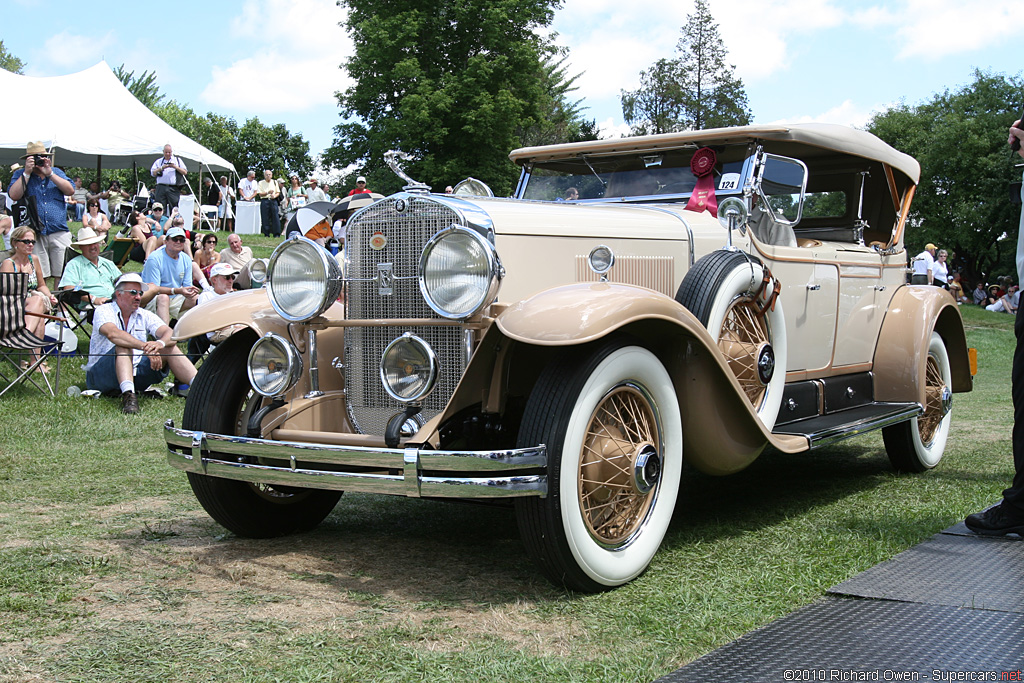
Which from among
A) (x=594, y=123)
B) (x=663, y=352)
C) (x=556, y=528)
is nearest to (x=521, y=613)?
(x=556, y=528)

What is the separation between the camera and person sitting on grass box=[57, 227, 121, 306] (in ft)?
29.8

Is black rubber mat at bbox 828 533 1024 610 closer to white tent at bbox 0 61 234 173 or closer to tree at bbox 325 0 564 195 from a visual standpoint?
white tent at bbox 0 61 234 173

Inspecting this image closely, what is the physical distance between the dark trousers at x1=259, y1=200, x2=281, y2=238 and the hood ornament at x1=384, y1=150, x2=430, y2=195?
644 inches

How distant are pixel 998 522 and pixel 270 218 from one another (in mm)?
18283

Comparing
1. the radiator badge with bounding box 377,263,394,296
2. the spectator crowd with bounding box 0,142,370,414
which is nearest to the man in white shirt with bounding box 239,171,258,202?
the spectator crowd with bounding box 0,142,370,414

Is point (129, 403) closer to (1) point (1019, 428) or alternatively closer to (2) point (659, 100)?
(1) point (1019, 428)

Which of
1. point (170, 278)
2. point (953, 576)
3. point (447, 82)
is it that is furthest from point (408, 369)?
point (447, 82)

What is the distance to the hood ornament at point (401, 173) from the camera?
3.79m

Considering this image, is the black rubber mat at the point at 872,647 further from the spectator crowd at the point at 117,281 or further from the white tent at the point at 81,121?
the white tent at the point at 81,121

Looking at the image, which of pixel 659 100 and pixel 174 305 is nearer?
pixel 174 305

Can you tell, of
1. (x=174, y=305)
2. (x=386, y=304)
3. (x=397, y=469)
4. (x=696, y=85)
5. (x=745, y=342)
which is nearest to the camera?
(x=397, y=469)

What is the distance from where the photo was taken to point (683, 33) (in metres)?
44.2

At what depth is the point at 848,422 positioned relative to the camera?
471 centimetres

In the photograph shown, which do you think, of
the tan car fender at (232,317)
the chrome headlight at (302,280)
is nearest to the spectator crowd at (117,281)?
the tan car fender at (232,317)
